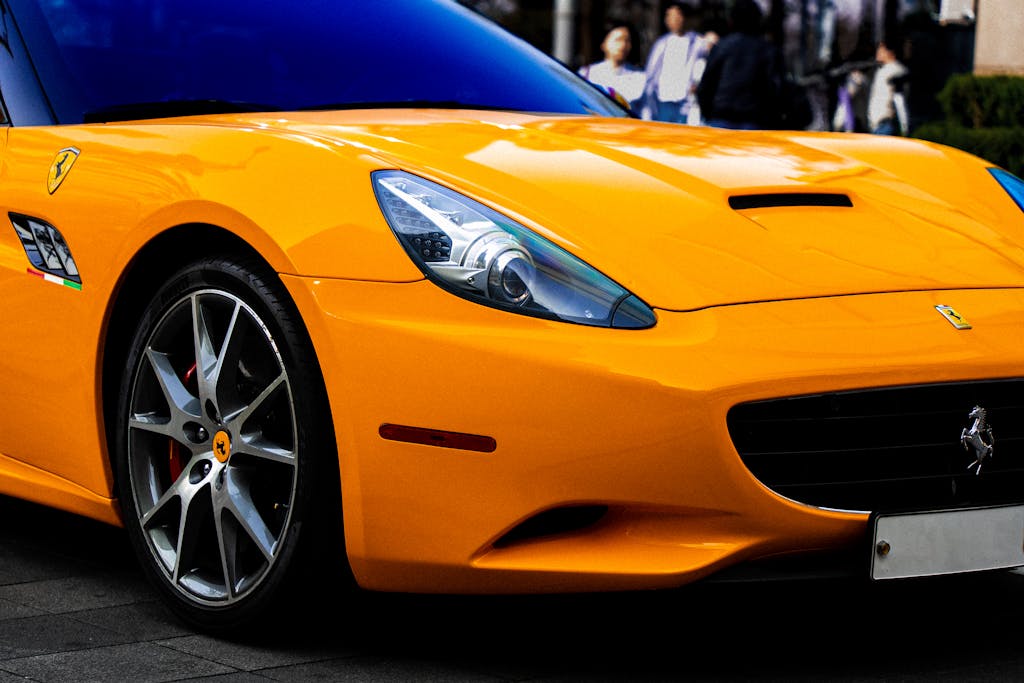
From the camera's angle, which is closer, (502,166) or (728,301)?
(728,301)

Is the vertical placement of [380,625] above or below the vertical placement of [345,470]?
below

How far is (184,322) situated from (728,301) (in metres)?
1.17

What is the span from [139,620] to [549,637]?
0.89 metres

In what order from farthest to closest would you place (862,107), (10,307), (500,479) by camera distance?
(862,107), (10,307), (500,479)

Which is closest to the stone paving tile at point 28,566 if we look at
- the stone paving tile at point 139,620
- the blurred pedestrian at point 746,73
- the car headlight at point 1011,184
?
the stone paving tile at point 139,620

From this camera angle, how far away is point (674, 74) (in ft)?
39.3

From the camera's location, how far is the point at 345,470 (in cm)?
313

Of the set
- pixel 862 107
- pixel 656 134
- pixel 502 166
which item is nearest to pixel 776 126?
pixel 656 134

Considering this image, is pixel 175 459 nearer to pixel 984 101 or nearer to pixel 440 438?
pixel 440 438

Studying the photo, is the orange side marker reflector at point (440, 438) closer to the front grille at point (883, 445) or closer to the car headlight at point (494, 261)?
the car headlight at point (494, 261)

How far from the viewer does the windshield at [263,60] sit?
4.15 meters

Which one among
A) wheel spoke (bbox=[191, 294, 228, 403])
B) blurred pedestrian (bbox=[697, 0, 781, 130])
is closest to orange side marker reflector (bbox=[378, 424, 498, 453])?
wheel spoke (bbox=[191, 294, 228, 403])

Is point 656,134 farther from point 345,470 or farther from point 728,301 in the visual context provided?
point 345,470

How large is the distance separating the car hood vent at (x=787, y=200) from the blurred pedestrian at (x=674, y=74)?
8381 millimetres
